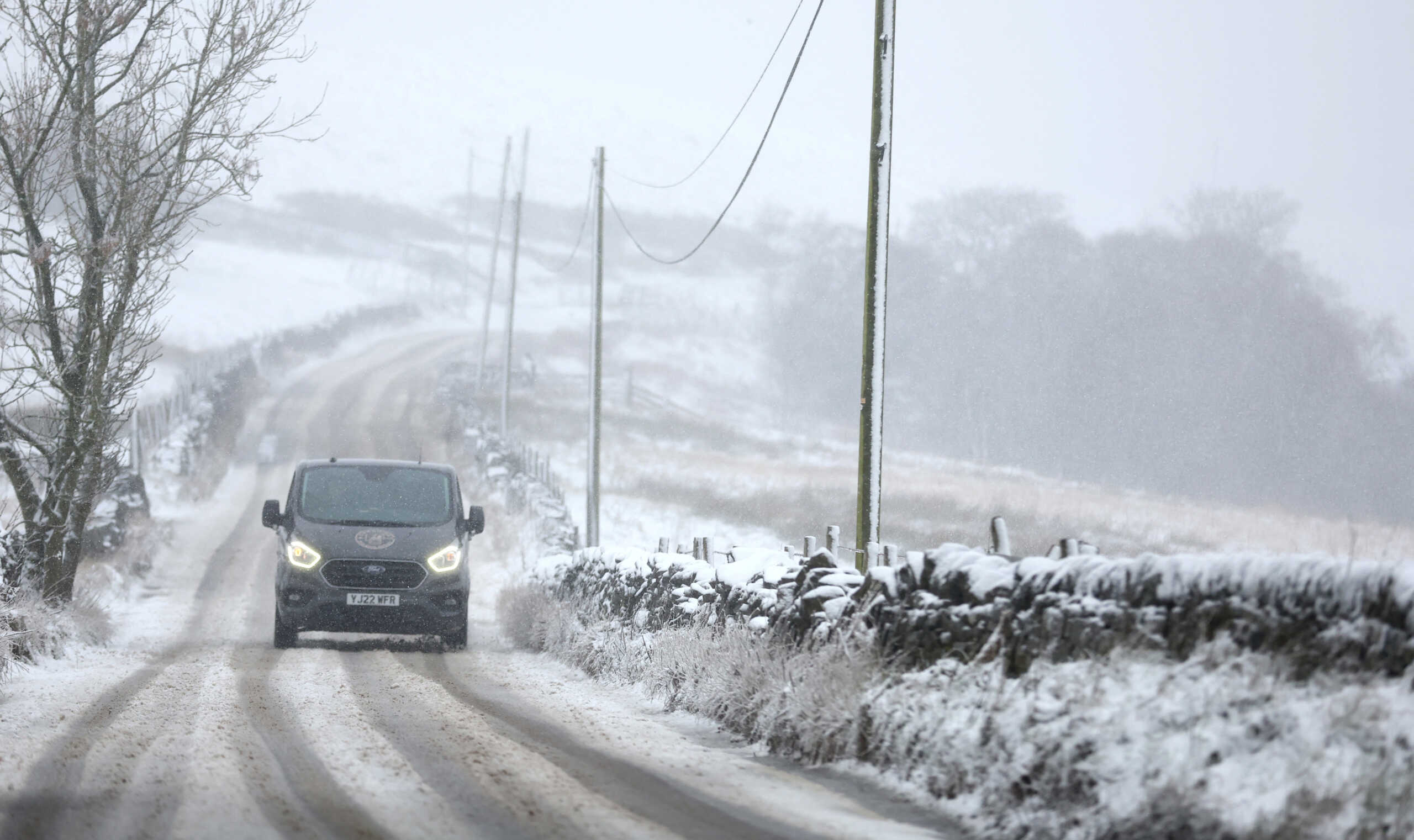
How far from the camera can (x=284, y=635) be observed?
14656 millimetres

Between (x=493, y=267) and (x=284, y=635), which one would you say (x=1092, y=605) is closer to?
(x=284, y=635)

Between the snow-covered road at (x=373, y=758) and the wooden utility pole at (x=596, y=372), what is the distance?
402 inches

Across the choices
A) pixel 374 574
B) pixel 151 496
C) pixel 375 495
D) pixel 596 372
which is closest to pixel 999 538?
pixel 374 574

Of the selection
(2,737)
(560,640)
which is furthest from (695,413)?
(2,737)

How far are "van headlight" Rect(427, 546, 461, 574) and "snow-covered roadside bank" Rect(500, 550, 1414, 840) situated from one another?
21.8 ft

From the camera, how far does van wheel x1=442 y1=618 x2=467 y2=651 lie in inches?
591

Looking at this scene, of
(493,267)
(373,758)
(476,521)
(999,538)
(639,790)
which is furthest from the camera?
(493,267)

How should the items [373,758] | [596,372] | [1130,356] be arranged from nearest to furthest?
1. [373,758]
2. [596,372]
3. [1130,356]

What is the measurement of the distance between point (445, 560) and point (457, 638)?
103 centimetres

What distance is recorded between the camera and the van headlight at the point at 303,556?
14.3 m

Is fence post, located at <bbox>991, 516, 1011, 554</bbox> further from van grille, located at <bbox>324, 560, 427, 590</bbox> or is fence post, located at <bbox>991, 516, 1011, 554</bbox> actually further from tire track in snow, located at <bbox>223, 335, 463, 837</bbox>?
van grille, located at <bbox>324, 560, 427, 590</bbox>

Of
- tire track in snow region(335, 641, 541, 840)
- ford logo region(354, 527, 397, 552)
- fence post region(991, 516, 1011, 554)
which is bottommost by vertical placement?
tire track in snow region(335, 641, 541, 840)

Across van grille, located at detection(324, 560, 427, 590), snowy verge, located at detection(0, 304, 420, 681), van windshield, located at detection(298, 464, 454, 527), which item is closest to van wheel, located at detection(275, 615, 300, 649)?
van grille, located at detection(324, 560, 427, 590)

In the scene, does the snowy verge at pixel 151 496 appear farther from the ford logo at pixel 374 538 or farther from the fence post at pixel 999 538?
the fence post at pixel 999 538
